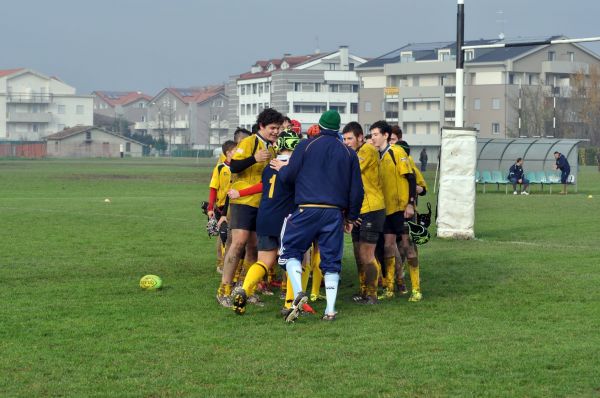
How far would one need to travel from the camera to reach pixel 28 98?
158250mm

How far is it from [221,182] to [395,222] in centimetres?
272

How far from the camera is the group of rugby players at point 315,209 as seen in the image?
10594 mm

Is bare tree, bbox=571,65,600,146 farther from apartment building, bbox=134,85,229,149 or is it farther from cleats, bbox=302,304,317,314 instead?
cleats, bbox=302,304,317,314

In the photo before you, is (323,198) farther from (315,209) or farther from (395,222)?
(395,222)

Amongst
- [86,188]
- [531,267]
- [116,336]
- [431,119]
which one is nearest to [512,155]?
[86,188]

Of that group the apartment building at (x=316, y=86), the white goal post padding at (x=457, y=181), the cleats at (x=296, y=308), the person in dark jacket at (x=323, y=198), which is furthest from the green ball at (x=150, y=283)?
the apartment building at (x=316, y=86)

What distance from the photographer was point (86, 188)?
43.2 m

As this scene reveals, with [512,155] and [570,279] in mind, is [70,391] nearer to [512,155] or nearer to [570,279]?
[570,279]

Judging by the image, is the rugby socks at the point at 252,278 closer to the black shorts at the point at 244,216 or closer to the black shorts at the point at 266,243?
the black shorts at the point at 266,243

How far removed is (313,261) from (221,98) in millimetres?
181870

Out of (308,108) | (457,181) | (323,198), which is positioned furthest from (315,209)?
(308,108)

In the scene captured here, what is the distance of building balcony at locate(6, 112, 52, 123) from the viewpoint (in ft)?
514

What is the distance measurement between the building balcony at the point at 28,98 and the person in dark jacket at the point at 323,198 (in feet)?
497

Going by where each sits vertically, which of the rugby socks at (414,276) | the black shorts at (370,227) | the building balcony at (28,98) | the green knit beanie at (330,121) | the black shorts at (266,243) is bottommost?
the rugby socks at (414,276)
